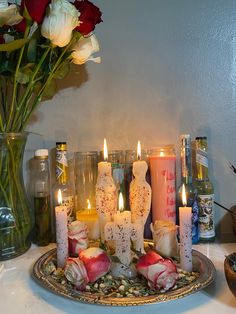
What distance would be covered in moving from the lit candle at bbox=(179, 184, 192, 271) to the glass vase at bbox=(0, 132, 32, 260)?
39 centimetres

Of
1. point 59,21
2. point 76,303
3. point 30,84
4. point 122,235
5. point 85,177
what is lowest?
point 76,303

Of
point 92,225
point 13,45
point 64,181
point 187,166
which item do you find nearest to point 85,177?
point 64,181

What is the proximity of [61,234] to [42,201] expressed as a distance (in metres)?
0.22

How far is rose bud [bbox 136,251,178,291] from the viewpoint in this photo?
62 centimetres

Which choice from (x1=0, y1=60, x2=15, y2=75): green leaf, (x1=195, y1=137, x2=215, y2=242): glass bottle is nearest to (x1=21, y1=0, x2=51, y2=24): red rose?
(x1=0, y1=60, x2=15, y2=75): green leaf

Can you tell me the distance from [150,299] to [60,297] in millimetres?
166

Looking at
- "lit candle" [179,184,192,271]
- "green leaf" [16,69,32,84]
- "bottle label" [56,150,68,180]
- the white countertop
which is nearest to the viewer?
the white countertop

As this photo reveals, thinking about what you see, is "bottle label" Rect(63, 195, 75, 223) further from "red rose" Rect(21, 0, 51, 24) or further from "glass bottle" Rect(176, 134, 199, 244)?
"red rose" Rect(21, 0, 51, 24)

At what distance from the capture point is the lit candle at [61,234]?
741mm

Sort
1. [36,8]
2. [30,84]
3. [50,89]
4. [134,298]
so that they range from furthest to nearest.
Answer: [50,89]
[30,84]
[36,8]
[134,298]

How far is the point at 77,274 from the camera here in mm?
648

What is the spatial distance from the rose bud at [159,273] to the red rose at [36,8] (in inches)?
21.0

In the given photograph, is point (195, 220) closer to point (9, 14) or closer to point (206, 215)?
point (206, 215)

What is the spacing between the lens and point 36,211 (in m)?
0.95
